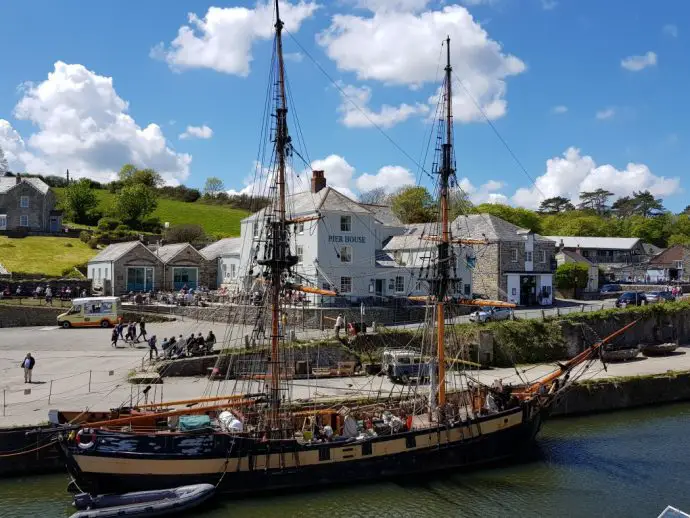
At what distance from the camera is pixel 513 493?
73.5 ft

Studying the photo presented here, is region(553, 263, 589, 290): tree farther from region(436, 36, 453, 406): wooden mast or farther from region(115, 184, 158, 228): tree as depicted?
region(115, 184, 158, 228): tree

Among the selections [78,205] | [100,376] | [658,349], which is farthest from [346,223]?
[78,205]

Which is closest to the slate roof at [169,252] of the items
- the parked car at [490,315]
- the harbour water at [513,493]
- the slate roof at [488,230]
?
the slate roof at [488,230]

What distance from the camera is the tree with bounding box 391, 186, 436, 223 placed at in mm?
86625

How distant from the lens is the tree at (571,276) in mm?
63406

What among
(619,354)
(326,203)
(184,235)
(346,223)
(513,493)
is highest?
(184,235)

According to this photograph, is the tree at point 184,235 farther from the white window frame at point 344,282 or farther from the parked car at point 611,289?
the parked car at point 611,289

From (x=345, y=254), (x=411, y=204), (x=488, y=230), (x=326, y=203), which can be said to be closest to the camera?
(x=326, y=203)

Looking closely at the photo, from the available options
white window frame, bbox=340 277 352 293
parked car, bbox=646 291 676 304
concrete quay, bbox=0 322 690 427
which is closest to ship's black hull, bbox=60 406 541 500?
concrete quay, bbox=0 322 690 427

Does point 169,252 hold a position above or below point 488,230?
below

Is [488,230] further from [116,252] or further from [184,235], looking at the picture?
[184,235]

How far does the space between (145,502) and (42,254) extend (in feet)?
177

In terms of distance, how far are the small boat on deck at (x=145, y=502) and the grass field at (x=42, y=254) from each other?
45.3 meters

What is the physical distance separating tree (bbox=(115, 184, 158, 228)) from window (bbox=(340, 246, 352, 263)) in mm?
51102
